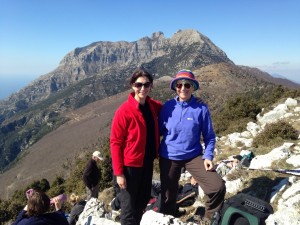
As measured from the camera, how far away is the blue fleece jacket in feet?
15.3

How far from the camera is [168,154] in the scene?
4777mm

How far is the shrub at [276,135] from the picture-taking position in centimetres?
1012

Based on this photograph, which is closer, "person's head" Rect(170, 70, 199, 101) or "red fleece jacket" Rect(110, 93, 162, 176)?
"red fleece jacket" Rect(110, 93, 162, 176)

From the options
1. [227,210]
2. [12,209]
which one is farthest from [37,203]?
[12,209]

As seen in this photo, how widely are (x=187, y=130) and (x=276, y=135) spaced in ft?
22.2

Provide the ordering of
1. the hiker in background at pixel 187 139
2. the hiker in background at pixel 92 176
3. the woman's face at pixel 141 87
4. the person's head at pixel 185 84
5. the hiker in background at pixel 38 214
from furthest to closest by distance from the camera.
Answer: the hiker in background at pixel 92 176 < the person's head at pixel 185 84 < the hiker in background at pixel 187 139 < the woman's face at pixel 141 87 < the hiker in background at pixel 38 214

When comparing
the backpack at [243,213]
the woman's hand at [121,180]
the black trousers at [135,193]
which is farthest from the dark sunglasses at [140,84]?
the backpack at [243,213]

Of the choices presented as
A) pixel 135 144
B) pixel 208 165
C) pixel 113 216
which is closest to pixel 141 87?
pixel 135 144

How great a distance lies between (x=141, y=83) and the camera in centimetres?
454

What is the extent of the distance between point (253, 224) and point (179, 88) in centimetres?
228

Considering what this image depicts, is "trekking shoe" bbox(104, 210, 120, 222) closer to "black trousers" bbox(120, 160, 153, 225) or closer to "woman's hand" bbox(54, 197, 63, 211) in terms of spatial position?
"woman's hand" bbox(54, 197, 63, 211)

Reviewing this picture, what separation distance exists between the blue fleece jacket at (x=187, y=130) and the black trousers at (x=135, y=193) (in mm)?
458

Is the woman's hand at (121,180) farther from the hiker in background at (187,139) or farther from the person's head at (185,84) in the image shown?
the person's head at (185,84)

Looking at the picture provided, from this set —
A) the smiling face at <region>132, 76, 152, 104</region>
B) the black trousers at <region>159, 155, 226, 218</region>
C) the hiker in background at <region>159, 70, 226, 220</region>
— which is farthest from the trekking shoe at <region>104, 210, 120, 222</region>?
the smiling face at <region>132, 76, 152, 104</region>
